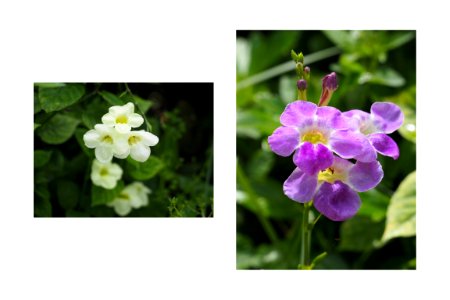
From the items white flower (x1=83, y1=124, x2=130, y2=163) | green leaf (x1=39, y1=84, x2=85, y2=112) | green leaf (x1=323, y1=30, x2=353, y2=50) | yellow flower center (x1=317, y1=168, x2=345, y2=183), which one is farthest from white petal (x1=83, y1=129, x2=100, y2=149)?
green leaf (x1=323, y1=30, x2=353, y2=50)

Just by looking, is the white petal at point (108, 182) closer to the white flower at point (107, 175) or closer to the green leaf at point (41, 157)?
→ the white flower at point (107, 175)

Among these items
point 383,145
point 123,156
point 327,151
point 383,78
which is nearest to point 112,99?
point 123,156

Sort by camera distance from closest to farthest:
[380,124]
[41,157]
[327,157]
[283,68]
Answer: [327,157], [380,124], [41,157], [283,68]

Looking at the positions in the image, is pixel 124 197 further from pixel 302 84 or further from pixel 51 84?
pixel 302 84

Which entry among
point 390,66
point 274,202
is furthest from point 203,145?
point 390,66

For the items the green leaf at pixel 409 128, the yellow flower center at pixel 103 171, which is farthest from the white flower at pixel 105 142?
the green leaf at pixel 409 128
